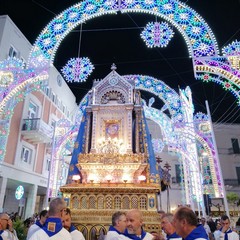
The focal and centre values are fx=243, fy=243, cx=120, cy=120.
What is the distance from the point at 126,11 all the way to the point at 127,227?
32.9ft

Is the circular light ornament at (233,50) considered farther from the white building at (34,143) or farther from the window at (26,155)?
the window at (26,155)

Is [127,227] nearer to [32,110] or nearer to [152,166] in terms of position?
[152,166]

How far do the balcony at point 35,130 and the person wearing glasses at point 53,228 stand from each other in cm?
1700

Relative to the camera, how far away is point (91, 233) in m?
9.16

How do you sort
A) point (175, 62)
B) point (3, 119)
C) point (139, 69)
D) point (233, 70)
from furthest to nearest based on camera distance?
point (139, 69), point (175, 62), point (3, 119), point (233, 70)

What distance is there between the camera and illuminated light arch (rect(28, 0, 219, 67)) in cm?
990

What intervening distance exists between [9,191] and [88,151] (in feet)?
43.1

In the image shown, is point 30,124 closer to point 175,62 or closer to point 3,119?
point 3,119

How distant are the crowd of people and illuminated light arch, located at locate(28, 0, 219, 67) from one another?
22.9 feet

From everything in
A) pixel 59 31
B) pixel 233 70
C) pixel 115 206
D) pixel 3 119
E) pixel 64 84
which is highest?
pixel 64 84

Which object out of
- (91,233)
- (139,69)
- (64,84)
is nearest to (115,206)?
(91,233)

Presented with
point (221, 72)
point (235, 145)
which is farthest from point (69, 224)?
point (235, 145)

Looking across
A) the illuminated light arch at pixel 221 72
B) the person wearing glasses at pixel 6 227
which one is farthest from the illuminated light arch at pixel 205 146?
the person wearing glasses at pixel 6 227

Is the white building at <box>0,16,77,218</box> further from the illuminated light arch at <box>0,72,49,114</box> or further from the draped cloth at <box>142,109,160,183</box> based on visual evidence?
the draped cloth at <box>142,109,160,183</box>
